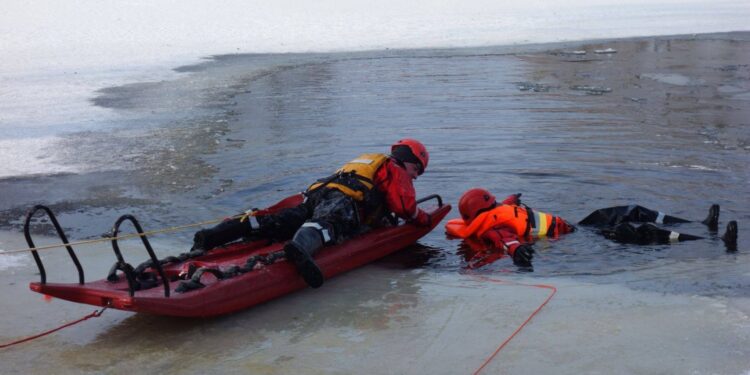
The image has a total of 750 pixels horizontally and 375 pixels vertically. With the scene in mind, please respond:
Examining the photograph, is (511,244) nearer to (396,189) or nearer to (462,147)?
(396,189)

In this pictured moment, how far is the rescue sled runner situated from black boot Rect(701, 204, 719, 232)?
9.12 feet

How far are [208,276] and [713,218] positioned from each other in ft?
14.8

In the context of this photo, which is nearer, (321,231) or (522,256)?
(321,231)

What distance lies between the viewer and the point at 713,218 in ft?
25.2

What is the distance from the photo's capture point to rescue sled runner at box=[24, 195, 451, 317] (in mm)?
5215

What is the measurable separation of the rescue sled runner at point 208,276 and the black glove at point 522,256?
1.03m

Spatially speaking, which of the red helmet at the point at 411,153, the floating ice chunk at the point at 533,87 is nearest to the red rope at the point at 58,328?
the red helmet at the point at 411,153

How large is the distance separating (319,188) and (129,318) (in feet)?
6.69

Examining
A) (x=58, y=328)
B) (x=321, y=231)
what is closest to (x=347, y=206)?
(x=321, y=231)

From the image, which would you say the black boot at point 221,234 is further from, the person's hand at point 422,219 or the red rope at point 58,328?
the person's hand at point 422,219

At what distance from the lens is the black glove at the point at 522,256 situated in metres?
6.97

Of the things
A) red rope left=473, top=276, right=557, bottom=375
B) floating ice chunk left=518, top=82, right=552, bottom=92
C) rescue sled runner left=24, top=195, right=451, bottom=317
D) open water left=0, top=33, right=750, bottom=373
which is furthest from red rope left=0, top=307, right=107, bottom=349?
floating ice chunk left=518, top=82, right=552, bottom=92

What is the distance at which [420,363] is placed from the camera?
4891 mm

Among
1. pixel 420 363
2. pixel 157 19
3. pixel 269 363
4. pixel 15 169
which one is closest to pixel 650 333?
pixel 420 363
